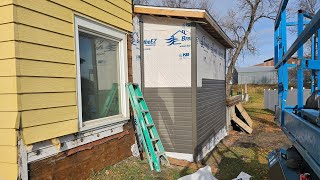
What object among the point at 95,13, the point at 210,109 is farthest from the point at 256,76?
the point at 95,13

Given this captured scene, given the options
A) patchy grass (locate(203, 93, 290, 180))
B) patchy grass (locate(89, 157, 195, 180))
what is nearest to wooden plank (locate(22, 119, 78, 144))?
patchy grass (locate(89, 157, 195, 180))

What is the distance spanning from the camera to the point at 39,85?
337cm

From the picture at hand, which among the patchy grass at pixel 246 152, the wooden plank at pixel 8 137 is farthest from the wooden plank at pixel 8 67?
the patchy grass at pixel 246 152

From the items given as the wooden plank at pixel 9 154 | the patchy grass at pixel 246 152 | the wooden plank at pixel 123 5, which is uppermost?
the wooden plank at pixel 123 5

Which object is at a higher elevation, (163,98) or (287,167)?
(163,98)

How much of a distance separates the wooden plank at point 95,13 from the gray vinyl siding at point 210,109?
8.66 ft

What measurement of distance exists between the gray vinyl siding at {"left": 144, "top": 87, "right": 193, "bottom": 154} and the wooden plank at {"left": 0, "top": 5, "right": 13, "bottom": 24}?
4079mm

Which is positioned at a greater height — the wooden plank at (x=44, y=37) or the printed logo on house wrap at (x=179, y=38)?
the printed logo on house wrap at (x=179, y=38)

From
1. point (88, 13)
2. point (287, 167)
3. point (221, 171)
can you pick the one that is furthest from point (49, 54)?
point (221, 171)

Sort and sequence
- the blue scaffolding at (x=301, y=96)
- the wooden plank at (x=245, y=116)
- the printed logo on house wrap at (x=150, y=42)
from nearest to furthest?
the blue scaffolding at (x=301, y=96) < the printed logo on house wrap at (x=150, y=42) < the wooden plank at (x=245, y=116)

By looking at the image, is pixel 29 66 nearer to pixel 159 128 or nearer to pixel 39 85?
pixel 39 85

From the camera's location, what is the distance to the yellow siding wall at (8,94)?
3076mm

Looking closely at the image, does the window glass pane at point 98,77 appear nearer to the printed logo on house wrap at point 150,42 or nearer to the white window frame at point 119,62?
the white window frame at point 119,62

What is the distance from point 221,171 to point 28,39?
5.06 metres
